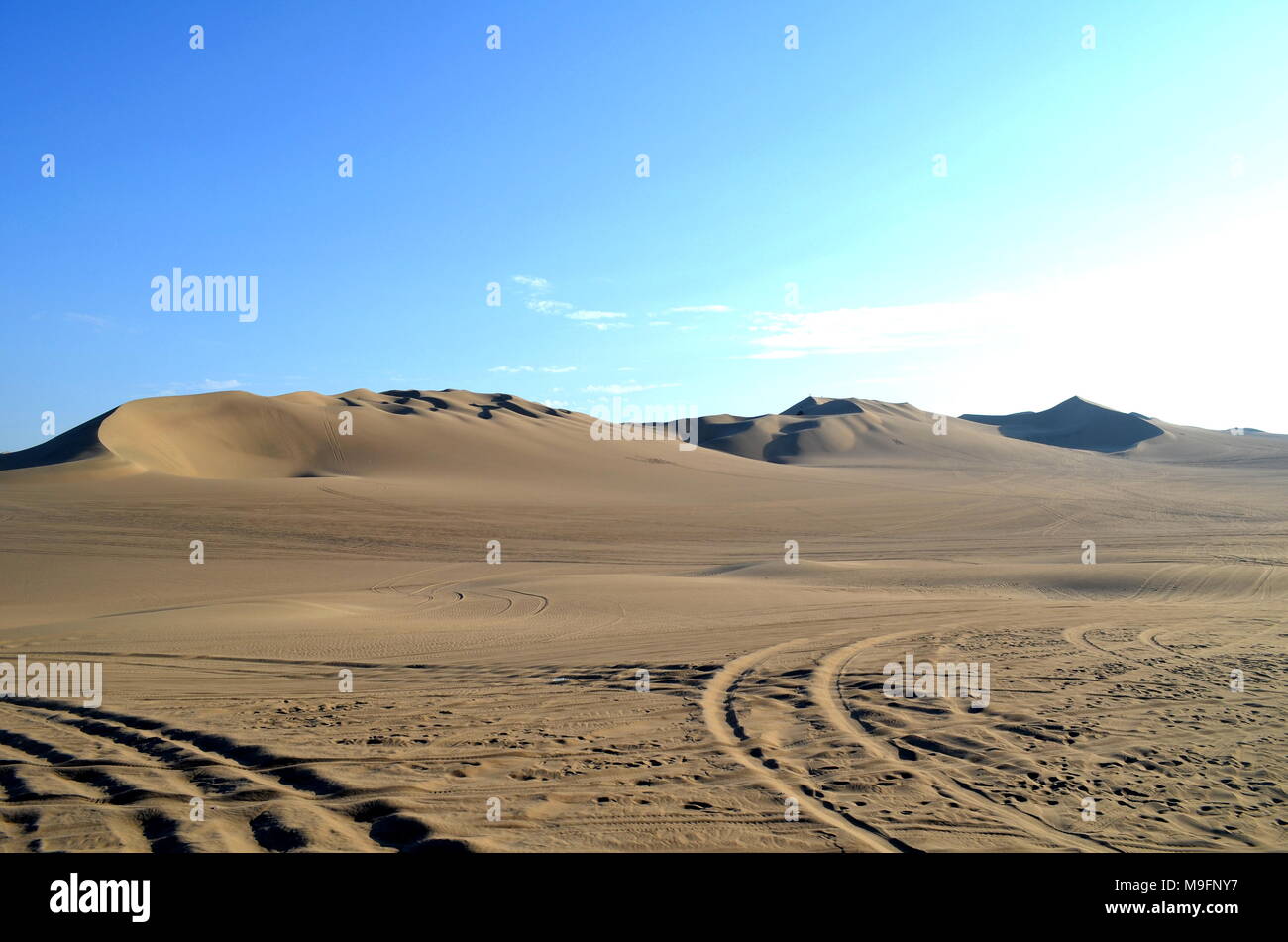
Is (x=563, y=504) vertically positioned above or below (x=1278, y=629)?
above

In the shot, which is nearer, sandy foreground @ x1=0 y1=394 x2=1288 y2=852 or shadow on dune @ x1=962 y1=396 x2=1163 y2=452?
sandy foreground @ x1=0 y1=394 x2=1288 y2=852

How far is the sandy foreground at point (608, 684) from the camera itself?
4.45 meters

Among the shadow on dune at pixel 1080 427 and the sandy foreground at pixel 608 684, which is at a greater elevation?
the shadow on dune at pixel 1080 427

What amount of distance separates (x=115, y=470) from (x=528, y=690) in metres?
27.2

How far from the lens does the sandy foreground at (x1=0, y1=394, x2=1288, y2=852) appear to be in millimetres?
4449

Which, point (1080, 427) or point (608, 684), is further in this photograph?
point (1080, 427)

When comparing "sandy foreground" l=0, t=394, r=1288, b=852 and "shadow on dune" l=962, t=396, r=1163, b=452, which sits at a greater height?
"shadow on dune" l=962, t=396, r=1163, b=452

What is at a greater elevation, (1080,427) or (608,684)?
(1080,427)

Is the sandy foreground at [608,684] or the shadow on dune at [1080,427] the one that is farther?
the shadow on dune at [1080,427]

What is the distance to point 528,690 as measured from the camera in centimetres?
752

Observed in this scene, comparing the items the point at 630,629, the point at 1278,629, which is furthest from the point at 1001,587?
the point at 630,629

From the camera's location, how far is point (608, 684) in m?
7.79

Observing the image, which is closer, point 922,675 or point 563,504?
point 922,675
